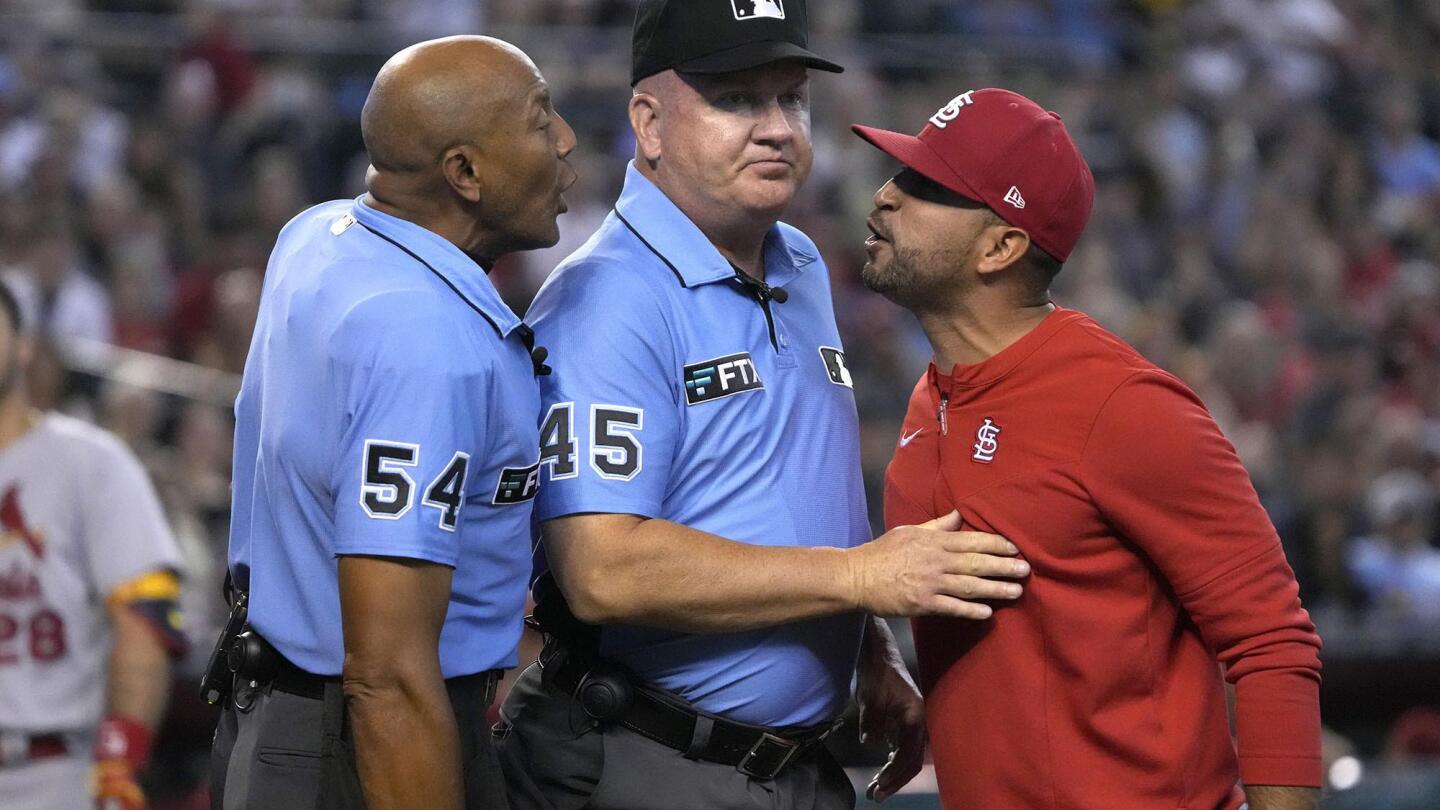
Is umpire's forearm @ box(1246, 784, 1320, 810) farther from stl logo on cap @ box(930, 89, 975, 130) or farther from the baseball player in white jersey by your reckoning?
the baseball player in white jersey

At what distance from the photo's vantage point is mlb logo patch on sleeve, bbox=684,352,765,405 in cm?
328

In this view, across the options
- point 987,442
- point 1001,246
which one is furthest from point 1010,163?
point 987,442

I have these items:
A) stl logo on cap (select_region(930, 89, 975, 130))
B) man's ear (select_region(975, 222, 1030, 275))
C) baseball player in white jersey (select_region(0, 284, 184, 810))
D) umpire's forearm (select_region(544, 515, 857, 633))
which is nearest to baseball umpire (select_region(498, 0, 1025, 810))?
umpire's forearm (select_region(544, 515, 857, 633))

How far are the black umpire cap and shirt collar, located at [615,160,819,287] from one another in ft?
0.77

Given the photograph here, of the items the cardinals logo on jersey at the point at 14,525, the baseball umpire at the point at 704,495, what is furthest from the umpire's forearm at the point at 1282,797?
the cardinals logo on jersey at the point at 14,525

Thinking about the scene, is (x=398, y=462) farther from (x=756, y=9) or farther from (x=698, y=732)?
(x=756, y=9)

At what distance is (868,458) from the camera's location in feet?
29.5

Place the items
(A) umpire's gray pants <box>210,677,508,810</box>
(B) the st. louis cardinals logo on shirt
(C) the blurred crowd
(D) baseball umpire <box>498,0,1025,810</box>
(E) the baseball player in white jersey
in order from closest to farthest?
1. (A) umpire's gray pants <box>210,677,508,810</box>
2. (D) baseball umpire <box>498,0,1025,810</box>
3. (B) the st. louis cardinals logo on shirt
4. (E) the baseball player in white jersey
5. (C) the blurred crowd

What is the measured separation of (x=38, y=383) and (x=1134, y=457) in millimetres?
4995

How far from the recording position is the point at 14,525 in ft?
15.1

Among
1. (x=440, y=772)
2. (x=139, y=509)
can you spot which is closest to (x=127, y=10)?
(x=139, y=509)

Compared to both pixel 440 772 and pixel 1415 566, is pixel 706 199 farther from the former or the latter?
pixel 1415 566

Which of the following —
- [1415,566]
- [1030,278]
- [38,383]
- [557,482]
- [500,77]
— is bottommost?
[1415,566]

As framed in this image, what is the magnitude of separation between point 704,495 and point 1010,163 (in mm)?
826
